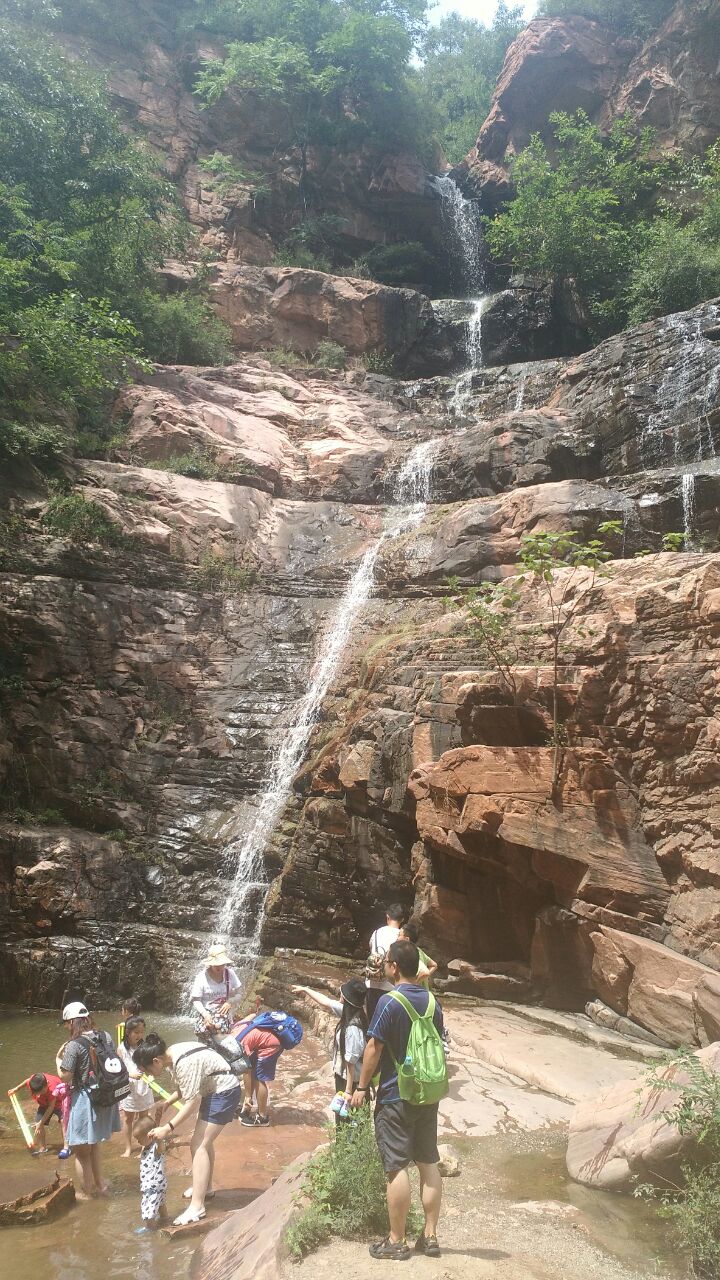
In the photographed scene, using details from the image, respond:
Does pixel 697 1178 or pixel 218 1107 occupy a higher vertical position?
pixel 697 1178

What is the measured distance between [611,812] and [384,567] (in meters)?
9.53

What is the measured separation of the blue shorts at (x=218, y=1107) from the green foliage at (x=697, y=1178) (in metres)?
2.64

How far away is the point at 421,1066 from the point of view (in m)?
3.84

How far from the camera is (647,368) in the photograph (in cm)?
1712

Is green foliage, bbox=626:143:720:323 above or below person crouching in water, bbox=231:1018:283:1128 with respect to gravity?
above

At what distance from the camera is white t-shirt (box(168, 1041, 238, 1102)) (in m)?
5.02

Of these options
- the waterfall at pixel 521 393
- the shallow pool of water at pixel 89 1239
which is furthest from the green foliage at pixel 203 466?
the shallow pool of water at pixel 89 1239

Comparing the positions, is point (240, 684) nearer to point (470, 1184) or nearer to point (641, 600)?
point (641, 600)

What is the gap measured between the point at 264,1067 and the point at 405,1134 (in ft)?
10.0

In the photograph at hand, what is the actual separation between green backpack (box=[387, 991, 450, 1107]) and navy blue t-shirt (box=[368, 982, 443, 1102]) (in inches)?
1.2

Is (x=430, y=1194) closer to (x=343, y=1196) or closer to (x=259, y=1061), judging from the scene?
(x=343, y=1196)

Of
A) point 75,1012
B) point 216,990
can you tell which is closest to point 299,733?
point 216,990

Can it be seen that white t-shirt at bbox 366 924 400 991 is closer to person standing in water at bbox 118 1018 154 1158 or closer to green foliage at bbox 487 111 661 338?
person standing in water at bbox 118 1018 154 1158

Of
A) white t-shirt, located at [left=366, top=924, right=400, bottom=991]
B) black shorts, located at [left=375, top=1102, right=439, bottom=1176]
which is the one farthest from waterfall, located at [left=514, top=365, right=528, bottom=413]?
black shorts, located at [left=375, top=1102, right=439, bottom=1176]
